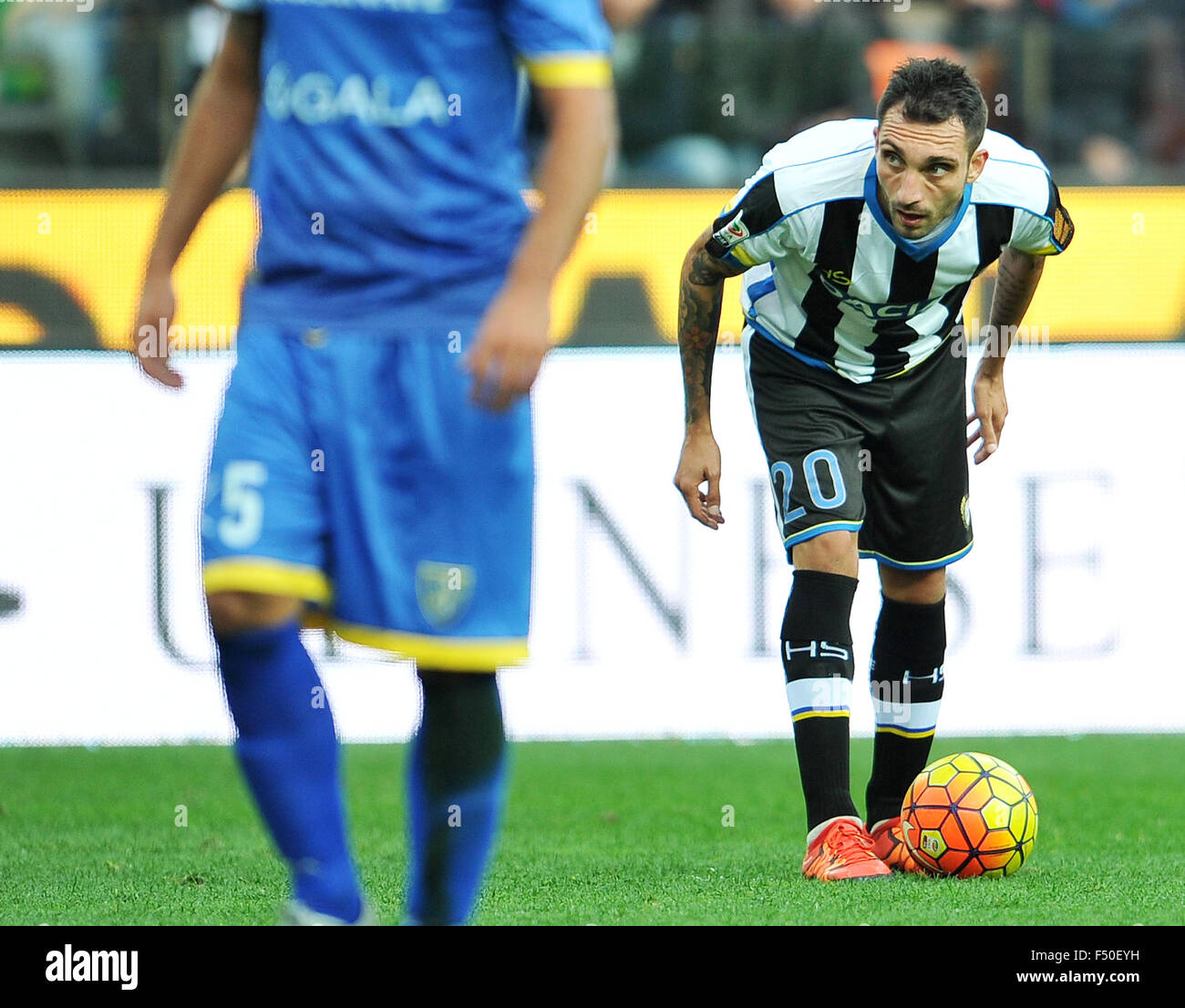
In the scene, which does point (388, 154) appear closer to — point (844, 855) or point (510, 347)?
point (510, 347)


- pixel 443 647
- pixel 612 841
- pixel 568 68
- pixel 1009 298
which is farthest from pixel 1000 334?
pixel 443 647

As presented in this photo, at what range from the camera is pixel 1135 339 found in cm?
779

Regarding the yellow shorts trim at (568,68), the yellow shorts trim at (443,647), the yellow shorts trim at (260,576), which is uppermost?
the yellow shorts trim at (568,68)

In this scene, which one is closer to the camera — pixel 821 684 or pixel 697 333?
pixel 821 684

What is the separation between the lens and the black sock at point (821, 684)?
4.38 meters

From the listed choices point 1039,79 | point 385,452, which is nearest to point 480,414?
point 385,452

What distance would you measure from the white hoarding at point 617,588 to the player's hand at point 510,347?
478 cm

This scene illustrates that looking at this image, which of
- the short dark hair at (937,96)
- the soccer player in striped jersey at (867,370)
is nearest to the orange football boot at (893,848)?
the soccer player in striped jersey at (867,370)

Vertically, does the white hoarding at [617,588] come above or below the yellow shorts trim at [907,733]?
below

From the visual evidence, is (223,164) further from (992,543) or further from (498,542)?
(992,543)

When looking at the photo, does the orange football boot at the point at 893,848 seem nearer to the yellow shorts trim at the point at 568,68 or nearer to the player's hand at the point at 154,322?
the player's hand at the point at 154,322

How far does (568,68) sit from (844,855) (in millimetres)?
2126

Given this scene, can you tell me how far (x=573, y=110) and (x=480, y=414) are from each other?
0.46 metres

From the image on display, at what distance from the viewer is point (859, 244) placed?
437 cm
